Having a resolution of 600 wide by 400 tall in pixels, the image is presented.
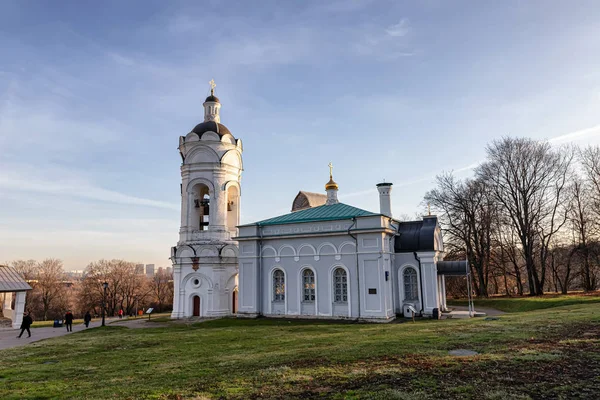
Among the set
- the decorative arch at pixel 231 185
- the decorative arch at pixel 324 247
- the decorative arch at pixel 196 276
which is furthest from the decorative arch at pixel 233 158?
the decorative arch at pixel 324 247

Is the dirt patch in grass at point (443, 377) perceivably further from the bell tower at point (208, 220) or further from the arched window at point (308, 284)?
the bell tower at point (208, 220)

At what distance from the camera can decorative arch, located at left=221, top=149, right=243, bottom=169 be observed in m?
28.1

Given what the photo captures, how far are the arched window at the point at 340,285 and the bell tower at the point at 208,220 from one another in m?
7.89

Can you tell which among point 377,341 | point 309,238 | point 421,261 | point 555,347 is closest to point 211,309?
point 309,238

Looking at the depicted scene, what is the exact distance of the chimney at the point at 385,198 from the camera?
24.4 metres

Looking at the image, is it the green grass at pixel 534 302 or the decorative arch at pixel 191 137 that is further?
the decorative arch at pixel 191 137

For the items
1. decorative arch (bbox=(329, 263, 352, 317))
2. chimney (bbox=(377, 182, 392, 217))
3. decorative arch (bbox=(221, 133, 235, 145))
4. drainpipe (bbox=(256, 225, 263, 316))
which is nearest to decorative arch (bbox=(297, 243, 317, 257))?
decorative arch (bbox=(329, 263, 352, 317))

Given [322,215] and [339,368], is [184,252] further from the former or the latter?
[339,368]

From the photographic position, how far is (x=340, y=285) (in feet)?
72.8

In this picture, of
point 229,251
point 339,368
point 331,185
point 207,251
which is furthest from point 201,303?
point 339,368

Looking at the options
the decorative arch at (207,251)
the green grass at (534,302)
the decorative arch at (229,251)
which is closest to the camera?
the green grass at (534,302)

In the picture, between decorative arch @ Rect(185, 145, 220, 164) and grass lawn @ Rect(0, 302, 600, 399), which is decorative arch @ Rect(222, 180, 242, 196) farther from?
grass lawn @ Rect(0, 302, 600, 399)

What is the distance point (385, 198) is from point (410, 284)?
17.4 ft

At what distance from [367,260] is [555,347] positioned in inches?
492
